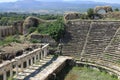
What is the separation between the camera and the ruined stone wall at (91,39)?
1243 inches

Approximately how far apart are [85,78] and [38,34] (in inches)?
456

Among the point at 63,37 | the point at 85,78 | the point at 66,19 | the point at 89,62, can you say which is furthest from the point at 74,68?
the point at 66,19

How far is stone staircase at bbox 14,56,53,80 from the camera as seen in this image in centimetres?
2448

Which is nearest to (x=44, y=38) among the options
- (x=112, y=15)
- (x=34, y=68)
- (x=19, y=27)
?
(x=34, y=68)

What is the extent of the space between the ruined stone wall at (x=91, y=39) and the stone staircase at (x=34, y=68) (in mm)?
3085

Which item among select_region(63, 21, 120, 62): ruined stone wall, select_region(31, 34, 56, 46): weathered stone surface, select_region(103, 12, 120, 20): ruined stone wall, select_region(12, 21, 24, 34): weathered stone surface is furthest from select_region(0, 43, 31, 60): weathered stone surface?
select_region(12, 21, 24, 34): weathered stone surface

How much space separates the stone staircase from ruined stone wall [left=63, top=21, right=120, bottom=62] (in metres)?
3.09

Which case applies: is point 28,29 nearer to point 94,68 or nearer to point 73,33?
point 73,33

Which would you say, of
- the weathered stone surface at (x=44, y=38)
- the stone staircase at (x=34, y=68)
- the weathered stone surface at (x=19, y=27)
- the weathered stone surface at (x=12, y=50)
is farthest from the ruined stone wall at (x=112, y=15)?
the weathered stone surface at (x=19, y=27)

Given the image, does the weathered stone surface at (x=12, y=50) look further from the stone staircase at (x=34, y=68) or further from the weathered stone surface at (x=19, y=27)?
the weathered stone surface at (x=19, y=27)

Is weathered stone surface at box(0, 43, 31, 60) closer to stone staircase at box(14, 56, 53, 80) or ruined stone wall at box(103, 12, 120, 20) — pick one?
stone staircase at box(14, 56, 53, 80)

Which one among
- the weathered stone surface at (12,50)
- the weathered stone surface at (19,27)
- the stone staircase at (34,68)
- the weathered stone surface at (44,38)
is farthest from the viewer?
the weathered stone surface at (19,27)

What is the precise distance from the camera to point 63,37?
35.3 meters

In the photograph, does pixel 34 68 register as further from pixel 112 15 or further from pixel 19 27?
pixel 19 27
